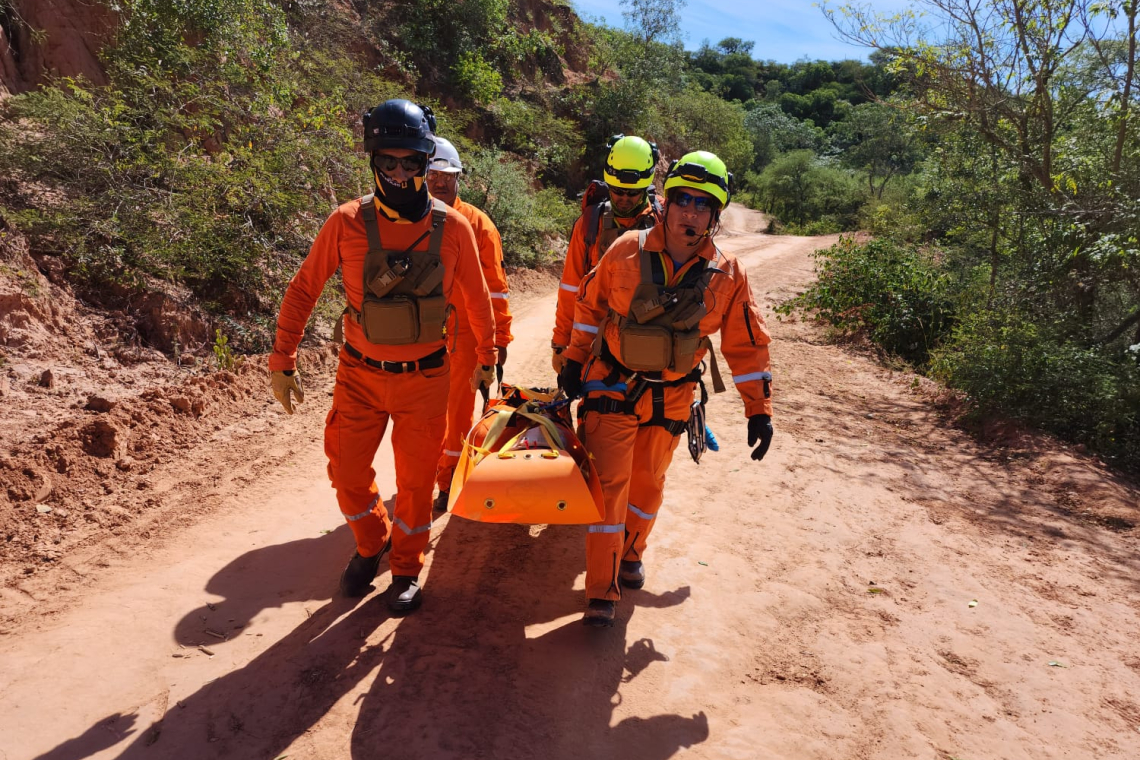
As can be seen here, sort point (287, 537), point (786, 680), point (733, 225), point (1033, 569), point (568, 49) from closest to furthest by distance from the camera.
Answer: point (786, 680)
point (287, 537)
point (1033, 569)
point (568, 49)
point (733, 225)

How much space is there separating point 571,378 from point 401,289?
1.02m

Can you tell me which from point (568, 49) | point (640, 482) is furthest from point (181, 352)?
point (568, 49)

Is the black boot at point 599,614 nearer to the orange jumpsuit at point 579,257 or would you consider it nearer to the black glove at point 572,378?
the black glove at point 572,378

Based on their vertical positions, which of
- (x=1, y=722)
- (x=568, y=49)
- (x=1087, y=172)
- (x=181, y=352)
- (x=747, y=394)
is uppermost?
(x=568, y=49)

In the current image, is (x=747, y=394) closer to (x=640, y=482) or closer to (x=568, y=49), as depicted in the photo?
(x=640, y=482)

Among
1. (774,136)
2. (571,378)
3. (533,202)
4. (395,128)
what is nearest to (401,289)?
(395,128)

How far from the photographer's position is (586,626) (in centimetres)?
352

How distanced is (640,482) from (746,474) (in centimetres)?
Result: 232

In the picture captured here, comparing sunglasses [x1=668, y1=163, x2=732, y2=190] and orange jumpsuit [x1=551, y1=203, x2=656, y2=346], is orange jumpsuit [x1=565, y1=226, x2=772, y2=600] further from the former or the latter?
orange jumpsuit [x1=551, y1=203, x2=656, y2=346]

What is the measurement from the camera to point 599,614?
11.4ft

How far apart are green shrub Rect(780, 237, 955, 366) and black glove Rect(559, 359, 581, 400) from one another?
26.1ft

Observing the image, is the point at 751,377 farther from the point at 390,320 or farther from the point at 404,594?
the point at 404,594

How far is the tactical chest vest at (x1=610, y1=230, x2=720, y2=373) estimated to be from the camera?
11.0 feet

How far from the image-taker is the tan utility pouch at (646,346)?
3.33m
